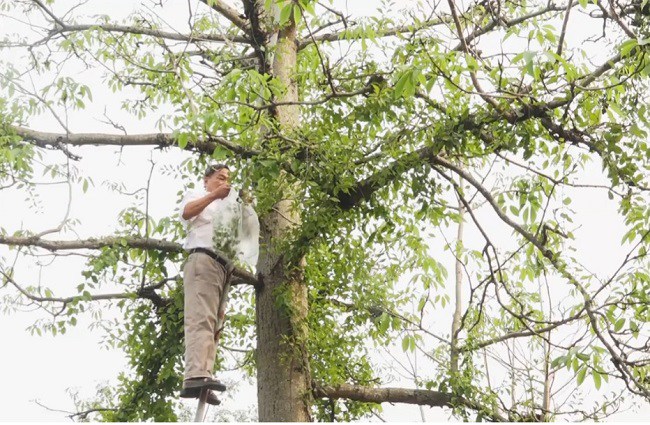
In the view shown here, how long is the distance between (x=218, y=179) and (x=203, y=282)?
2.26 feet

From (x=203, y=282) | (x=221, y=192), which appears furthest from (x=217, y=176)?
(x=203, y=282)

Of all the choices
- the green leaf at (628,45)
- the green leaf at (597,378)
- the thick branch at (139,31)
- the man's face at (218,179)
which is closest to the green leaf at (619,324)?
the green leaf at (597,378)

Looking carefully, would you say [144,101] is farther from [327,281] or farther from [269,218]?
[327,281]

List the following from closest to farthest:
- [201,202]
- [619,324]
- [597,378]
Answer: [597,378] → [619,324] → [201,202]

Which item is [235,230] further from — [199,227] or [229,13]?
[229,13]

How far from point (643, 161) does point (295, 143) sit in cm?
221

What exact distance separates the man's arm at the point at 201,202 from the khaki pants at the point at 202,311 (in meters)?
0.29

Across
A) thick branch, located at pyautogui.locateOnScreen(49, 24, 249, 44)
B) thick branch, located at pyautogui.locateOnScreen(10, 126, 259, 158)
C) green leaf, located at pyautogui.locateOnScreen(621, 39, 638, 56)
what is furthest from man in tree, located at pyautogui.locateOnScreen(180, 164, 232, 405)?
green leaf, located at pyautogui.locateOnScreen(621, 39, 638, 56)

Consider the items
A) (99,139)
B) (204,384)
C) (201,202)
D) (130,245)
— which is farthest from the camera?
(130,245)

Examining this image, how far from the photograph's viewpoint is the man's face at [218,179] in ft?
18.7

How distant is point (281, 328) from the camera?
664 cm

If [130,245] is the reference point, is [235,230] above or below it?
below

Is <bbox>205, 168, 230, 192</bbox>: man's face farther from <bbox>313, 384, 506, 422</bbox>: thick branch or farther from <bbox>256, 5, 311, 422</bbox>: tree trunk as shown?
<bbox>313, 384, 506, 422</bbox>: thick branch

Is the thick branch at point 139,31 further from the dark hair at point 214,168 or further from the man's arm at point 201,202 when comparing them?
the man's arm at point 201,202
